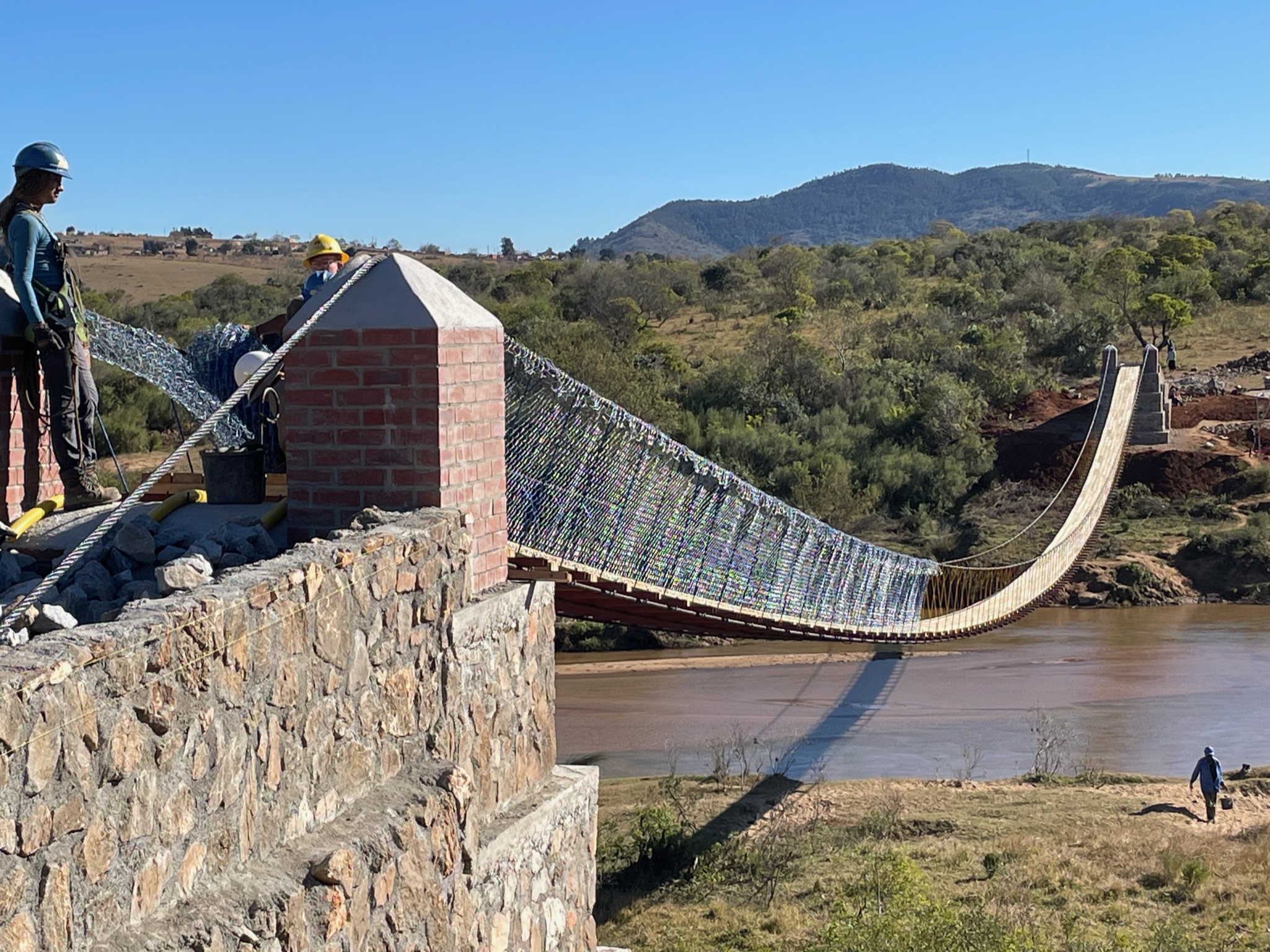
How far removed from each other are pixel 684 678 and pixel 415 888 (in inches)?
445

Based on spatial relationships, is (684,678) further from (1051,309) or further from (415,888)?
(1051,309)

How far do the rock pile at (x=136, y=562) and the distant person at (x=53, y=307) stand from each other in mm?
536

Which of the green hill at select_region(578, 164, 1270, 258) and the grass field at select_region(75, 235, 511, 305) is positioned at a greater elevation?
the green hill at select_region(578, 164, 1270, 258)

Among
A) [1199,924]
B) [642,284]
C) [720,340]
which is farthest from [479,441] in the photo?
[642,284]

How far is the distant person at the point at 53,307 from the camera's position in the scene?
3.44 metres

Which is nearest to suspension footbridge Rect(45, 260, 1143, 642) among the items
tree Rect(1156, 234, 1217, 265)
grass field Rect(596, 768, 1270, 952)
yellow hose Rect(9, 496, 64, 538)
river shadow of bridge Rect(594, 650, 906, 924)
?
yellow hose Rect(9, 496, 64, 538)

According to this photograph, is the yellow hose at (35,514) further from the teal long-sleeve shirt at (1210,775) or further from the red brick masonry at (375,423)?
the teal long-sleeve shirt at (1210,775)

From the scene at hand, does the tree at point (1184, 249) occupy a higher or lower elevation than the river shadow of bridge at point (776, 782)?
higher

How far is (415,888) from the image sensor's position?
2412mm

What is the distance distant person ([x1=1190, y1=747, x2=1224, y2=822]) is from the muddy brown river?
4.50ft

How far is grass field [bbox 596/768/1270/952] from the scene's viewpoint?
25.3 ft

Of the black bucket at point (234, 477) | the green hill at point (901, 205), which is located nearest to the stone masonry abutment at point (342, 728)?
the black bucket at point (234, 477)

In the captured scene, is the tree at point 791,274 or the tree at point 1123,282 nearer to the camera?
the tree at point 1123,282

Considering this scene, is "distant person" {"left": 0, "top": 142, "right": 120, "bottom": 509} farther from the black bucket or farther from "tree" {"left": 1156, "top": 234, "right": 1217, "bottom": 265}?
"tree" {"left": 1156, "top": 234, "right": 1217, "bottom": 265}
